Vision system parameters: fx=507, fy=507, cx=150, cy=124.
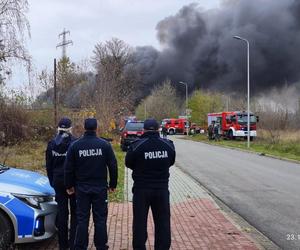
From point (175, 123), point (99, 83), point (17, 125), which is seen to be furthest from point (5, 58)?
point (175, 123)

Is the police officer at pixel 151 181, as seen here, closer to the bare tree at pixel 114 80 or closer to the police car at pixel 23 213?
Answer: the police car at pixel 23 213

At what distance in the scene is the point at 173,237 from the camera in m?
7.02

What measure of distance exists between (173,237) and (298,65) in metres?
27.9

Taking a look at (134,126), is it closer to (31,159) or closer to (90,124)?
(31,159)

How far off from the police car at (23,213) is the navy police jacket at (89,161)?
0.57 m

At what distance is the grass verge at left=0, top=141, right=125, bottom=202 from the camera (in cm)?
1172

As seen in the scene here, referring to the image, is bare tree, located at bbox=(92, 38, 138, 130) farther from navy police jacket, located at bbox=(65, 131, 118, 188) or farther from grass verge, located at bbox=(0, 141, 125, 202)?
navy police jacket, located at bbox=(65, 131, 118, 188)

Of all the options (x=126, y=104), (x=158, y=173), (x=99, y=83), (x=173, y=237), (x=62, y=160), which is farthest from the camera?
(x=126, y=104)

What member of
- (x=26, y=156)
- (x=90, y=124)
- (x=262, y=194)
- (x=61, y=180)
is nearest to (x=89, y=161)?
(x=90, y=124)

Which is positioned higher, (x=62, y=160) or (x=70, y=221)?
(x=62, y=160)

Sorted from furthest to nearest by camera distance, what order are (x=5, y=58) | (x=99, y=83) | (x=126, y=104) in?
1. (x=126, y=104)
2. (x=99, y=83)
3. (x=5, y=58)

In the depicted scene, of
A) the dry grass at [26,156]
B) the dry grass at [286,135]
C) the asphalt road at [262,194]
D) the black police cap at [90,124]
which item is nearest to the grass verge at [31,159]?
the dry grass at [26,156]

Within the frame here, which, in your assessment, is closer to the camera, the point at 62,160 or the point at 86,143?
the point at 86,143

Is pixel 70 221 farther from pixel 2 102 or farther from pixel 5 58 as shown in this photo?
pixel 2 102
